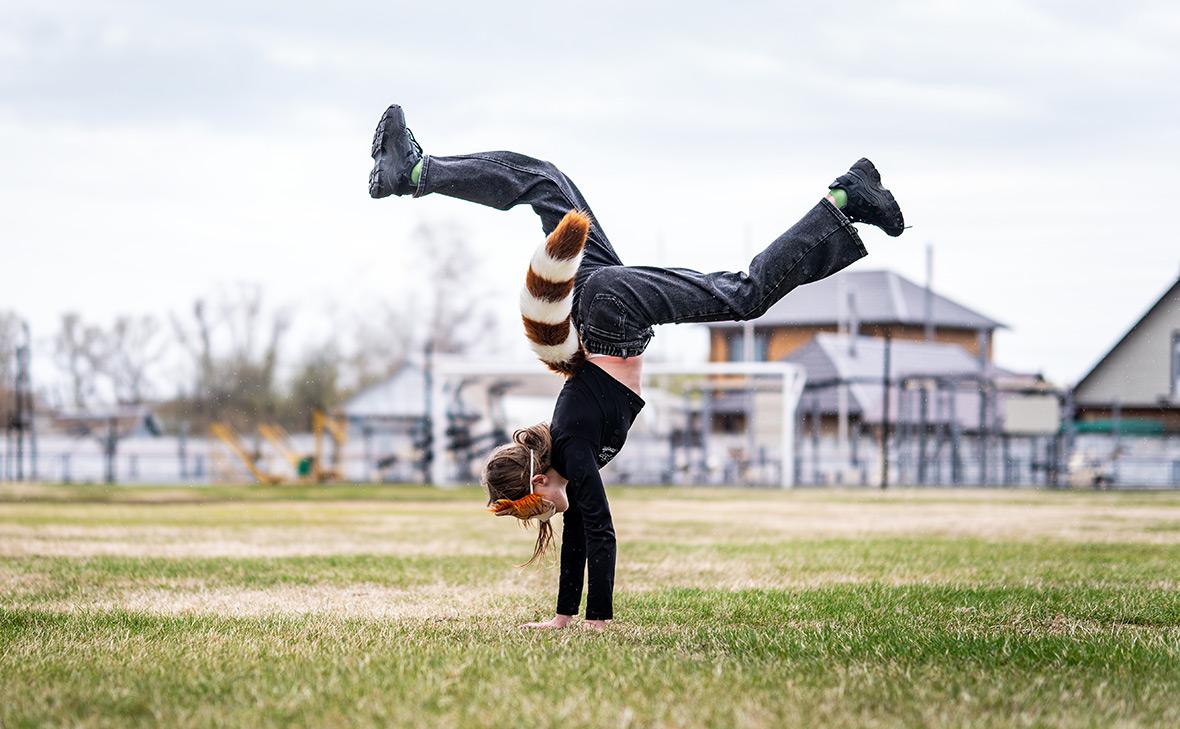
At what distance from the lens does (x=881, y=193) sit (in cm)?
529

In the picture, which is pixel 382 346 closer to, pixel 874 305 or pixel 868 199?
pixel 874 305

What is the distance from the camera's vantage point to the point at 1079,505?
20.2m

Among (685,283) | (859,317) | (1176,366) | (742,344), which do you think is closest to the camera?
(685,283)

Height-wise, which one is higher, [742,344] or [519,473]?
[742,344]

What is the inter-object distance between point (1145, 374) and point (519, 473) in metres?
36.5

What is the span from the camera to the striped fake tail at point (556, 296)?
15.7 ft

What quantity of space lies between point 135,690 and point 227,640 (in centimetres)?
104

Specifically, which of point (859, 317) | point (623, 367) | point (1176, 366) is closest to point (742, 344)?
point (859, 317)

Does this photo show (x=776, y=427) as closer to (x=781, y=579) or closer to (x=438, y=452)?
(x=438, y=452)

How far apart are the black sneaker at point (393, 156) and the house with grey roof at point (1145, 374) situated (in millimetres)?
29303

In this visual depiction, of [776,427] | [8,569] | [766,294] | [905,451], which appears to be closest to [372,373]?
[776,427]

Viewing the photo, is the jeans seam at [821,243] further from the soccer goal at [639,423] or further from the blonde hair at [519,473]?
the soccer goal at [639,423]

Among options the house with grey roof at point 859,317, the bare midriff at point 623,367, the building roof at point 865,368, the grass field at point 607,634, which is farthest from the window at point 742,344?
the bare midriff at point 623,367

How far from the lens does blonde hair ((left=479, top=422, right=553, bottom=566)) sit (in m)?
4.93
